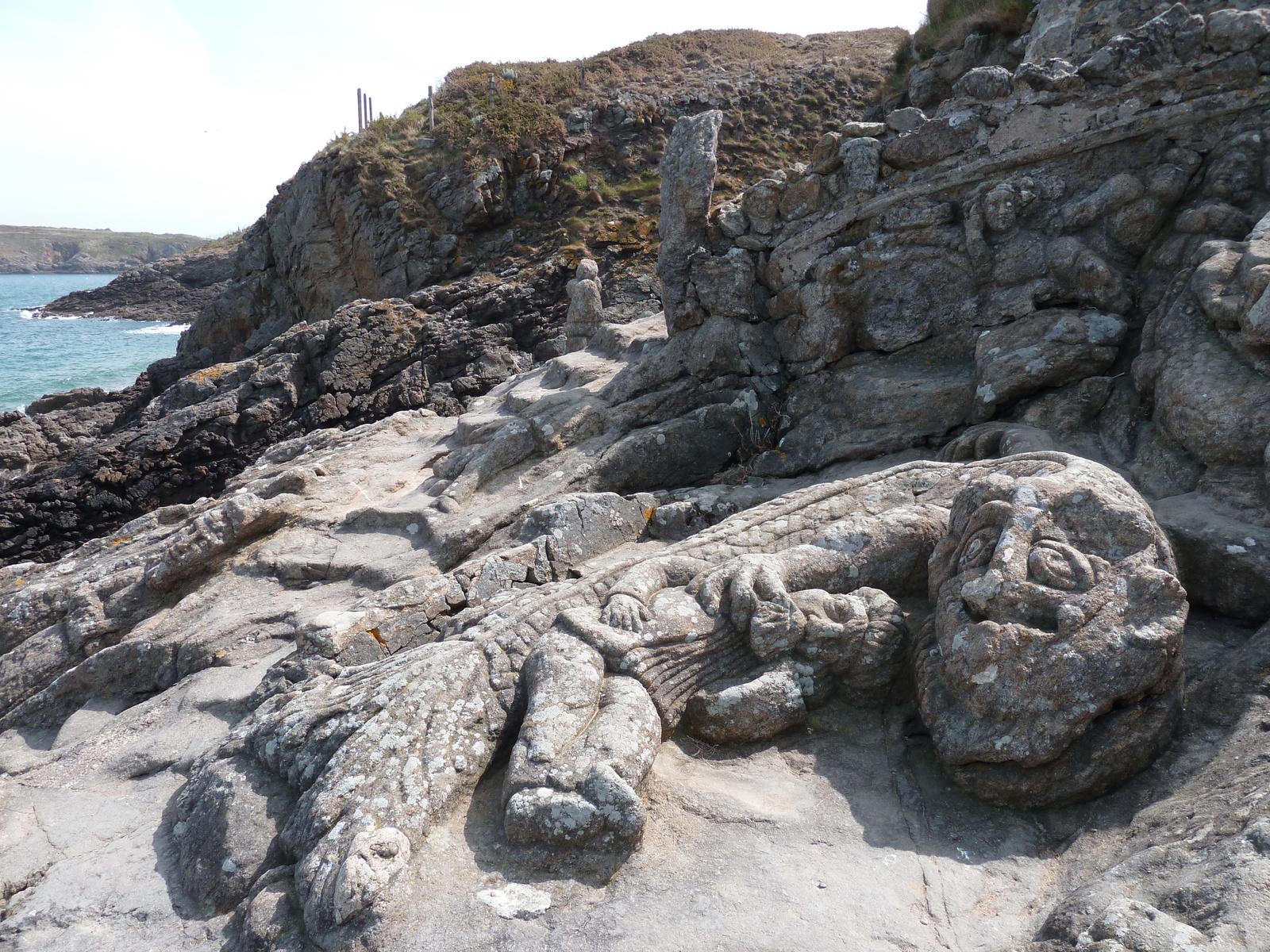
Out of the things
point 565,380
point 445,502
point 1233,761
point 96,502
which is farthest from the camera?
point 96,502

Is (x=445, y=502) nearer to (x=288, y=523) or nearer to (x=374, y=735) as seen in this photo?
(x=288, y=523)

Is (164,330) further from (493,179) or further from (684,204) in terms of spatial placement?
(684,204)

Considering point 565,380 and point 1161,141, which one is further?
point 565,380

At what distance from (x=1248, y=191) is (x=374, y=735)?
8609mm

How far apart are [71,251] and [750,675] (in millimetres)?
143362

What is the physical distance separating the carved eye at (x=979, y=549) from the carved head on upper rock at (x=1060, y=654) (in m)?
0.03

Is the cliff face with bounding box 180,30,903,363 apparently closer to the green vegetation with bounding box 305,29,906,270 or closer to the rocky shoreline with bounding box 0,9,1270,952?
the green vegetation with bounding box 305,29,906,270

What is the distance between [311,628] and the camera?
6375 millimetres

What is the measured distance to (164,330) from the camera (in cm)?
4975

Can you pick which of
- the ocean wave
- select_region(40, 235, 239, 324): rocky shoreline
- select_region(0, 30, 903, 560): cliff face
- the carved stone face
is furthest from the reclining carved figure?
select_region(40, 235, 239, 324): rocky shoreline

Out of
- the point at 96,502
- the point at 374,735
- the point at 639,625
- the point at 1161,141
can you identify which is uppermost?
the point at 1161,141

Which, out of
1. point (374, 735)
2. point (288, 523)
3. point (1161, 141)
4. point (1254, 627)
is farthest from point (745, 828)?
point (1161, 141)

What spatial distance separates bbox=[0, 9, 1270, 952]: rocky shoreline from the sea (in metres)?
22.0

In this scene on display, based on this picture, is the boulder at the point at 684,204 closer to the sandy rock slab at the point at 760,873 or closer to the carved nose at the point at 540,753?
the sandy rock slab at the point at 760,873
